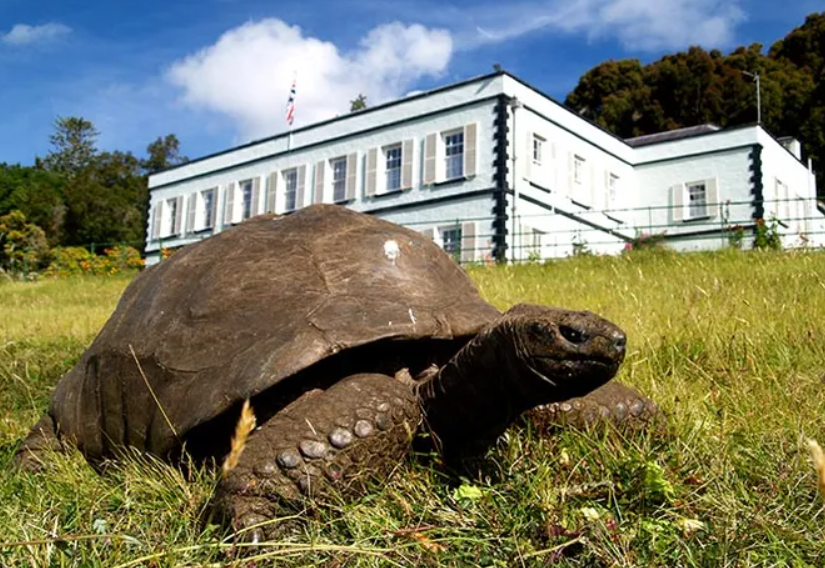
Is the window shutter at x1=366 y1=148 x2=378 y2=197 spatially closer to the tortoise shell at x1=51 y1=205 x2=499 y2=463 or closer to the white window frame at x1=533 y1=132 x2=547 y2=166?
the white window frame at x1=533 y1=132 x2=547 y2=166

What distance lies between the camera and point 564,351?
5.80ft

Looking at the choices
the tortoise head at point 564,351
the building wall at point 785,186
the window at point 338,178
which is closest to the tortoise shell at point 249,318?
the tortoise head at point 564,351

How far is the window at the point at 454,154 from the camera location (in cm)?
A: 2034

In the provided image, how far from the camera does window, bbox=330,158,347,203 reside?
2308 centimetres

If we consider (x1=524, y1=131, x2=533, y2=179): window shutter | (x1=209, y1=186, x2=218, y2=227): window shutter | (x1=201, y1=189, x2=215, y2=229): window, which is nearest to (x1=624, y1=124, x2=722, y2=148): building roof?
(x1=524, y1=131, x2=533, y2=179): window shutter

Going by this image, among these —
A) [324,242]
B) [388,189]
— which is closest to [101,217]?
[388,189]

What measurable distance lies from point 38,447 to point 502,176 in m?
16.7

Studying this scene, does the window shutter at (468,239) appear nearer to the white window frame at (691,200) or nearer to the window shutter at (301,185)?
the window shutter at (301,185)

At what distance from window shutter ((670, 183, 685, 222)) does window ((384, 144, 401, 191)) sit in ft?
28.0

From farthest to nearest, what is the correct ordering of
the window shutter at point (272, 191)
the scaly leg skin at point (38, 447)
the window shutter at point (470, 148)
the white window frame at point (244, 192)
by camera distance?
Result: the white window frame at point (244, 192) → the window shutter at point (272, 191) → the window shutter at point (470, 148) → the scaly leg skin at point (38, 447)

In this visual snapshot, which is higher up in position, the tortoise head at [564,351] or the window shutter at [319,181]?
the window shutter at [319,181]

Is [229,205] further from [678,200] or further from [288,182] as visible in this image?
[678,200]

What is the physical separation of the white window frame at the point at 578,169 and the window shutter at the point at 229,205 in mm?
11102

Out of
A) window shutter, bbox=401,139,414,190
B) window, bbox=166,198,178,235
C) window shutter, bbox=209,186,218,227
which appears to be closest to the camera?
window shutter, bbox=401,139,414,190
